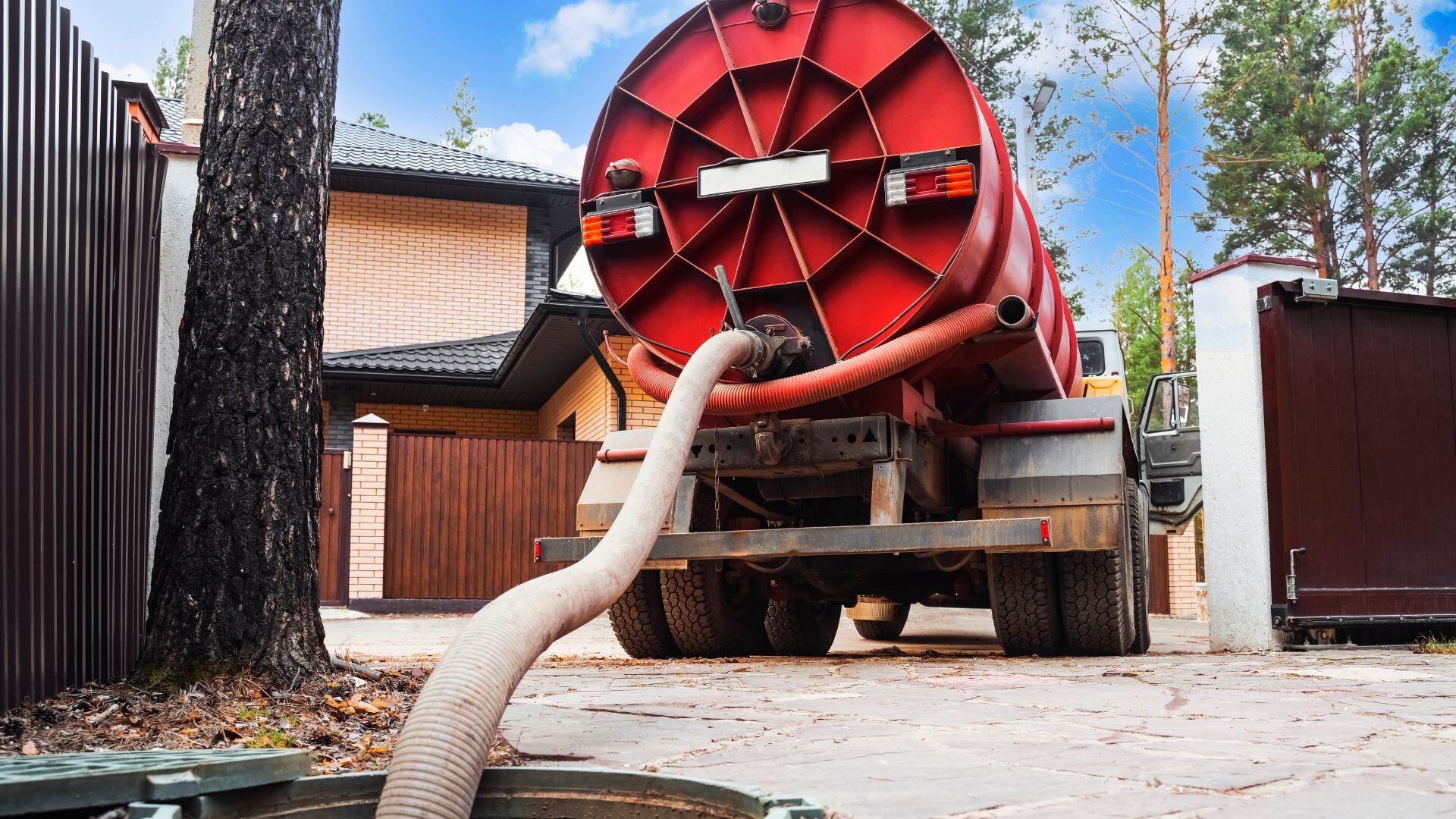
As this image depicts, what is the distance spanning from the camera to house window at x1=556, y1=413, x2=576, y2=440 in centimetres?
1812

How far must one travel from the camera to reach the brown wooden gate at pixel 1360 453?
7.38 m

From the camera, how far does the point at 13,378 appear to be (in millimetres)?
3473

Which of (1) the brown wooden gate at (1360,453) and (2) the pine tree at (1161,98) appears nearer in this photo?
(1) the brown wooden gate at (1360,453)

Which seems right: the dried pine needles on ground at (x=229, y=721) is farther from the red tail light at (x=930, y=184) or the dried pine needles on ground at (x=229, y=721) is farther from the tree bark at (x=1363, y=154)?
the tree bark at (x=1363, y=154)

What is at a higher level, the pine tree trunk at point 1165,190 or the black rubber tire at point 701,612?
the pine tree trunk at point 1165,190

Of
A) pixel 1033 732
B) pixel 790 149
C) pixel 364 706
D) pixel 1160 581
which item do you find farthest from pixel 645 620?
pixel 1160 581

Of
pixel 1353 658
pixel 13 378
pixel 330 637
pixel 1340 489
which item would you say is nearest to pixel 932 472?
pixel 1353 658

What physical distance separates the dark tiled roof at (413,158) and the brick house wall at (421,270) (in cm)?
68

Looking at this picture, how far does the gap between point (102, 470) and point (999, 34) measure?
27183 millimetres

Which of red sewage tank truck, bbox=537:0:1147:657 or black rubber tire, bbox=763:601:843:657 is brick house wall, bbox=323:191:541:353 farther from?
red sewage tank truck, bbox=537:0:1147:657

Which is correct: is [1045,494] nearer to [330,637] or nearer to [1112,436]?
[1112,436]

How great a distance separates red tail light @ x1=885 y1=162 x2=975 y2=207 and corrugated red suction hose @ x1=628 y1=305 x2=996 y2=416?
1.76ft

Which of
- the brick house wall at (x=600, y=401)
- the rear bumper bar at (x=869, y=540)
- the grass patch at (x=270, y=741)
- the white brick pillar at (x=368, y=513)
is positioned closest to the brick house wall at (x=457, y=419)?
the brick house wall at (x=600, y=401)

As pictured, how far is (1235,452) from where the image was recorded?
7.54 metres
